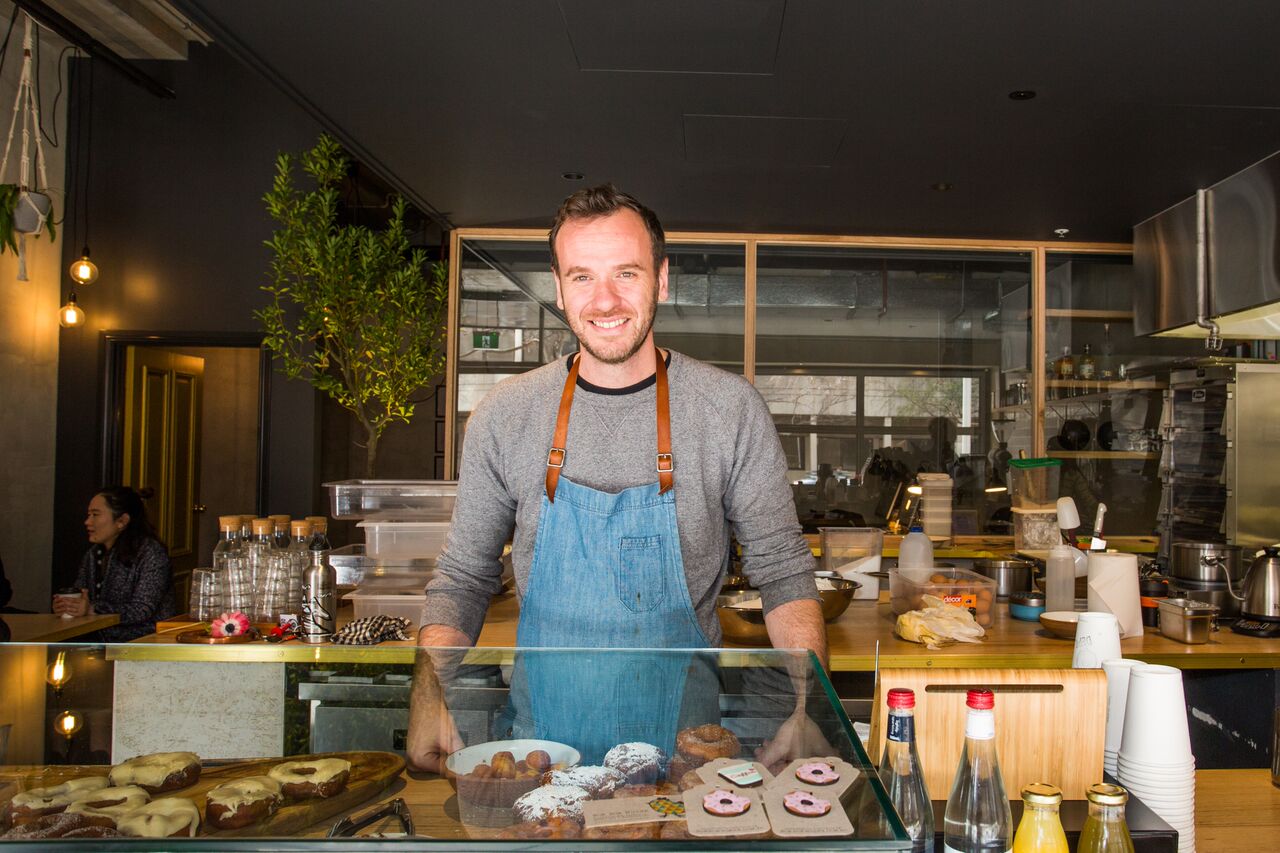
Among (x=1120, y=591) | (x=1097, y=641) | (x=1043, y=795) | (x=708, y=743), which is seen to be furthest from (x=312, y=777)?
(x=1120, y=591)

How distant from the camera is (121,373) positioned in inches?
252

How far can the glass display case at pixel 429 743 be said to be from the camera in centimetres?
83

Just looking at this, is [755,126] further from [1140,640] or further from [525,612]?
[525,612]

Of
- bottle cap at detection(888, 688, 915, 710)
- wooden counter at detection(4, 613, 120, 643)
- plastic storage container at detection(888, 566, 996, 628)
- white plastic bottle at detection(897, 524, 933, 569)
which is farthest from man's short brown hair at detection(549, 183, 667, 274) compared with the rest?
wooden counter at detection(4, 613, 120, 643)

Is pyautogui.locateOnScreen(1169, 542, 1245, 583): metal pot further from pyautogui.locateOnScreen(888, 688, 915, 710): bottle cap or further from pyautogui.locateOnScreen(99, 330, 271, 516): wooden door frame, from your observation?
pyautogui.locateOnScreen(99, 330, 271, 516): wooden door frame

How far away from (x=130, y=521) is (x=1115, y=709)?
14.4ft

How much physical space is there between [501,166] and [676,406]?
278 centimetres

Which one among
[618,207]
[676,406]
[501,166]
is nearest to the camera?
[618,207]

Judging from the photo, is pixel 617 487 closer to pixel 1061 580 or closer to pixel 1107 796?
pixel 1107 796

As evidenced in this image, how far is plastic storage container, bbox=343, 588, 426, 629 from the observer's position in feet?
9.91

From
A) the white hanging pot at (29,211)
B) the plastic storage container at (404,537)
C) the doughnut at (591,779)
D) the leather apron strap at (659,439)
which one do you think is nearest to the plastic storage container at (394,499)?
the plastic storage container at (404,537)

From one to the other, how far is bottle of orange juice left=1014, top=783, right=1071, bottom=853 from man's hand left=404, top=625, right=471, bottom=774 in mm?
638

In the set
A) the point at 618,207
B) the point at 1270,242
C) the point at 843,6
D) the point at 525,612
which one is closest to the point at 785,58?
the point at 843,6

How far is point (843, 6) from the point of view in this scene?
8.86 ft
